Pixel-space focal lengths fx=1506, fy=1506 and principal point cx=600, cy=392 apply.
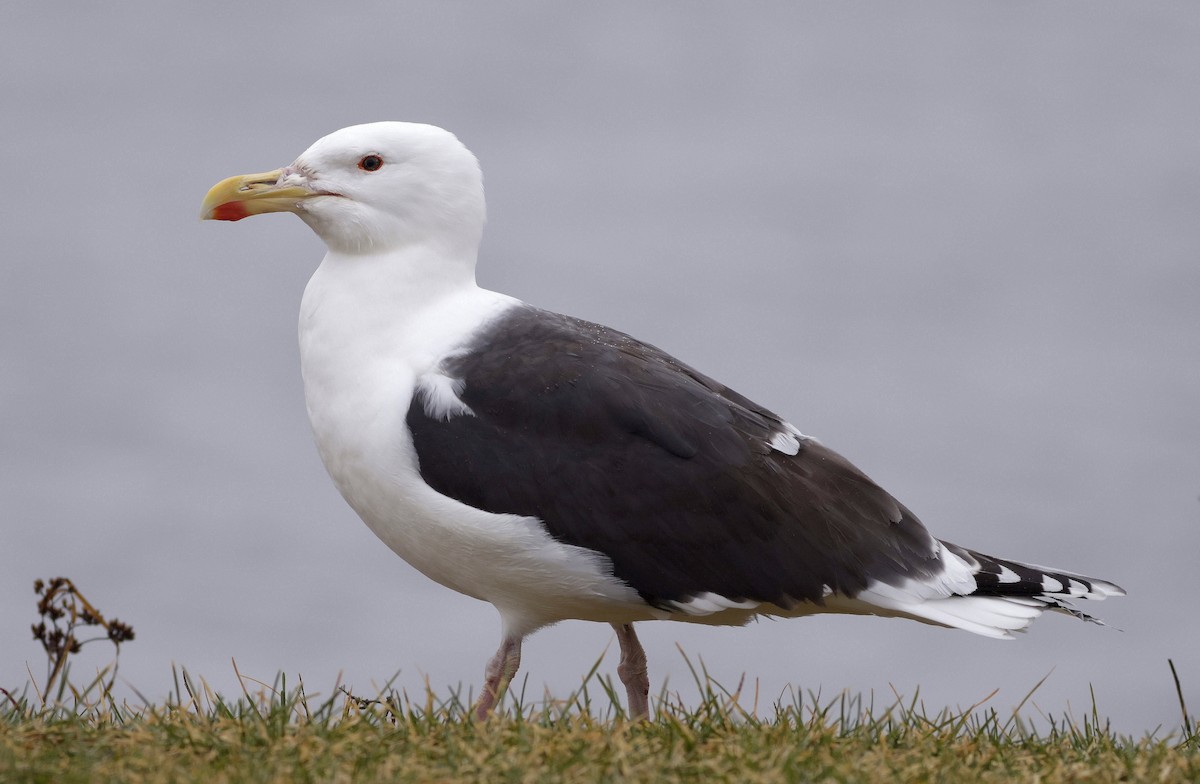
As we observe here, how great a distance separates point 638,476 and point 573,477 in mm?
262

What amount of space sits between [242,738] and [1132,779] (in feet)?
9.45

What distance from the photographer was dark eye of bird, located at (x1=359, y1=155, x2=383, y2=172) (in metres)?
6.68

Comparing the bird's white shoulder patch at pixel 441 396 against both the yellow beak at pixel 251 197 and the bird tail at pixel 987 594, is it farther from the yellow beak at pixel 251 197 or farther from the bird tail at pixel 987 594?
the bird tail at pixel 987 594

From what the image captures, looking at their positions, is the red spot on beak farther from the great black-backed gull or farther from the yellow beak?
the great black-backed gull

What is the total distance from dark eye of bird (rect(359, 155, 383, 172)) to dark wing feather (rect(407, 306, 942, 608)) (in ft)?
3.38

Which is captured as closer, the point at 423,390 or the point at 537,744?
the point at 537,744

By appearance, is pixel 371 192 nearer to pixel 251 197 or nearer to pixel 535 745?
pixel 251 197

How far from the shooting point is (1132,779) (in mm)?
4883

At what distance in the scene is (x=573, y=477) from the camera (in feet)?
19.6

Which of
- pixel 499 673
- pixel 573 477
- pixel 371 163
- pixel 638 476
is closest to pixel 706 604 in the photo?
pixel 638 476

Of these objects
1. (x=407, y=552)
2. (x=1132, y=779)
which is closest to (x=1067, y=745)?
(x=1132, y=779)

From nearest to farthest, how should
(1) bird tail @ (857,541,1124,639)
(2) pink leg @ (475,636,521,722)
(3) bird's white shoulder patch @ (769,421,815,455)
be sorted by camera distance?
(2) pink leg @ (475,636,521,722)
(1) bird tail @ (857,541,1124,639)
(3) bird's white shoulder patch @ (769,421,815,455)

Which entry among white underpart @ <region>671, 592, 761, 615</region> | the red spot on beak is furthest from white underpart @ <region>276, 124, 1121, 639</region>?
the red spot on beak

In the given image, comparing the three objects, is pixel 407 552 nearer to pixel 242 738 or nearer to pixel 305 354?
pixel 305 354
